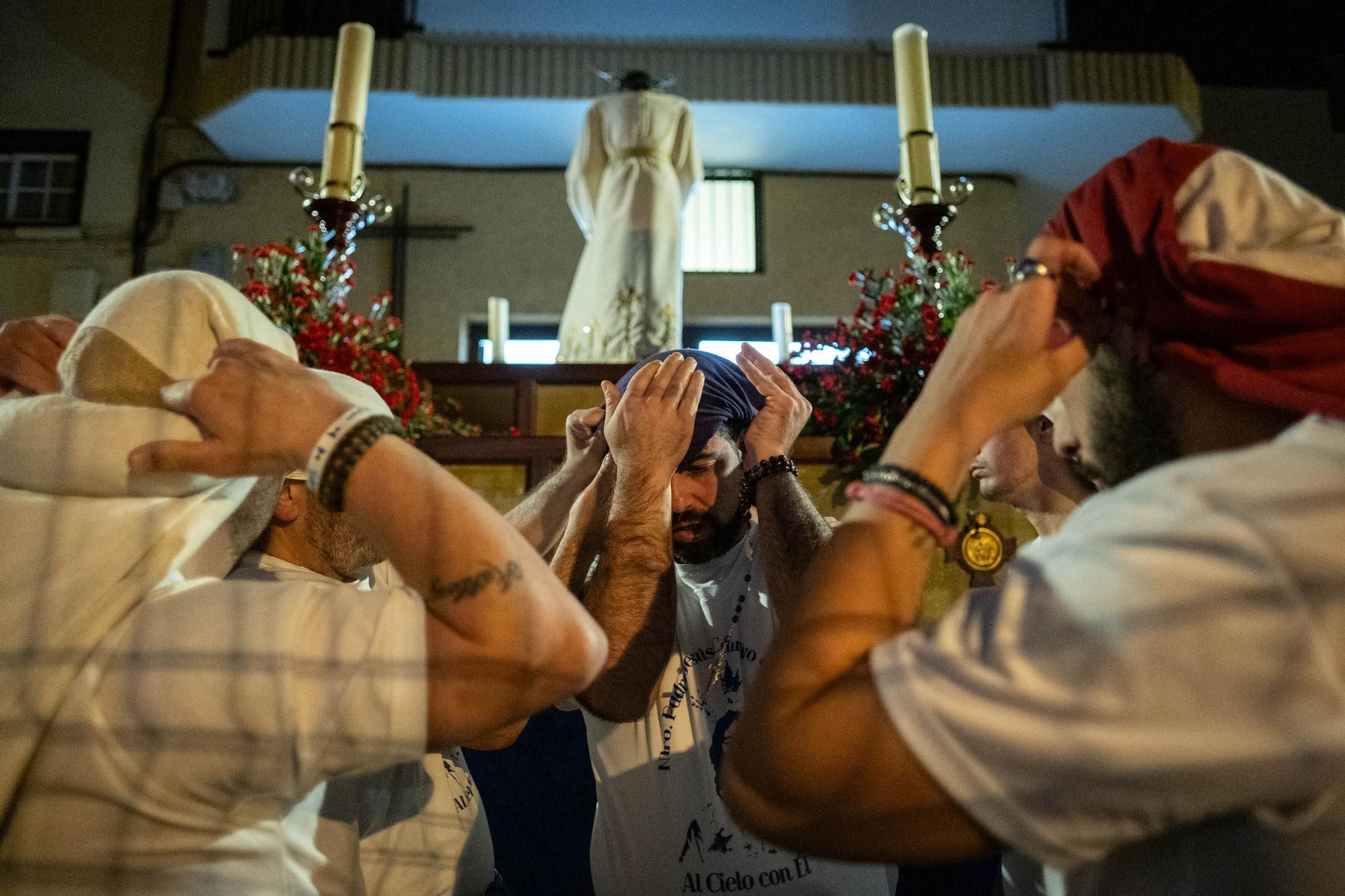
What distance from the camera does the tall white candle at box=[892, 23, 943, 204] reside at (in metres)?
2.66

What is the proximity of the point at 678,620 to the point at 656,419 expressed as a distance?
33 cm

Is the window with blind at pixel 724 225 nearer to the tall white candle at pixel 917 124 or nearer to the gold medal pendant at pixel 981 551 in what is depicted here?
the tall white candle at pixel 917 124

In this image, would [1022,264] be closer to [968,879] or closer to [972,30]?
[968,879]

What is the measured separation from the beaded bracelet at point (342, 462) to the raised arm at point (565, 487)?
872 millimetres

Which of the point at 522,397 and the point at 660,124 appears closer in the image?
the point at 522,397

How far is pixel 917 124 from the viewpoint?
8.81 ft

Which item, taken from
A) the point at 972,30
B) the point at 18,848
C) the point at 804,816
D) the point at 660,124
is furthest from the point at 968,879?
the point at 972,30

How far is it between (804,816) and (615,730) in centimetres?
74

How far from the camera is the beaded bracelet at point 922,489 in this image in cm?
76

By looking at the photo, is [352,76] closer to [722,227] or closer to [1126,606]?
[1126,606]

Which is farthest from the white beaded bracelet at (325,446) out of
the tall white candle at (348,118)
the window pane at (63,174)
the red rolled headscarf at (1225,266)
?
the window pane at (63,174)

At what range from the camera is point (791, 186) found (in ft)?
26.8

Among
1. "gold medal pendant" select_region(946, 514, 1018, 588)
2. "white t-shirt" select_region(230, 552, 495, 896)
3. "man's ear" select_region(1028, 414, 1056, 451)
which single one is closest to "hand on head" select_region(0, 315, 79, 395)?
"white t-shirt" select_region(230, 552, 495, 896)

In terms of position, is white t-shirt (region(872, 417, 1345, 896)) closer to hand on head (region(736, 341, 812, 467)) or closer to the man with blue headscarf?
the man with blue headscarf
